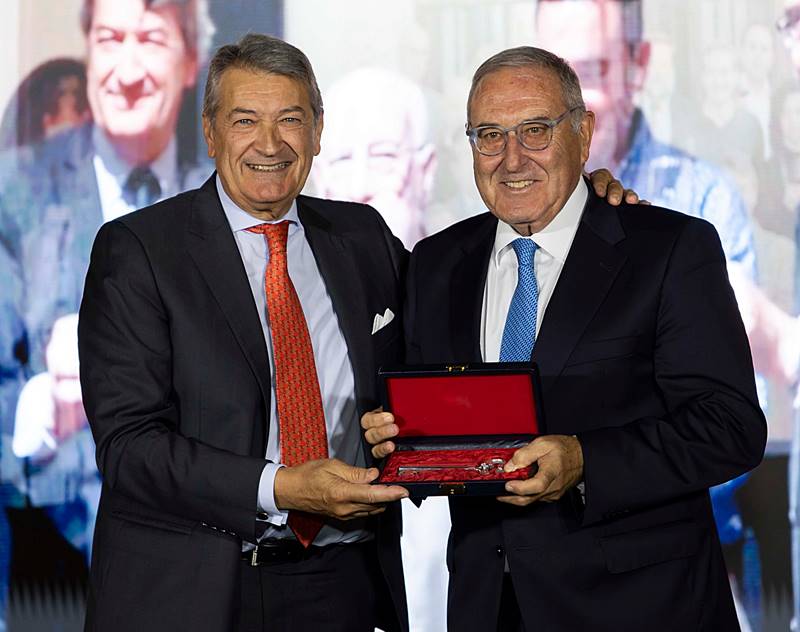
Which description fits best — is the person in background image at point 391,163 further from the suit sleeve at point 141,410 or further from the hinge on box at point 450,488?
the hinge on box at point 450,488

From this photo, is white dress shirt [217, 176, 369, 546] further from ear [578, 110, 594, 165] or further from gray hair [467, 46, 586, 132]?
ear [578, 110, 594, 165]

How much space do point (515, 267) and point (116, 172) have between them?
2.06 m

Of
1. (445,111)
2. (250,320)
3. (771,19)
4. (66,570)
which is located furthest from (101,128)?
(771,19)

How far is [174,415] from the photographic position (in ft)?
8.27

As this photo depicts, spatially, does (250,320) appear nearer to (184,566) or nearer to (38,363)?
(184,566)

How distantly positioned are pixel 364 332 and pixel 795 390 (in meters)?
1.93

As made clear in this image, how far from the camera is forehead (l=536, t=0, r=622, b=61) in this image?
3.97 m

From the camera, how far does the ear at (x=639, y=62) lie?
396 centimetres

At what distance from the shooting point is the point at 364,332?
2654mm

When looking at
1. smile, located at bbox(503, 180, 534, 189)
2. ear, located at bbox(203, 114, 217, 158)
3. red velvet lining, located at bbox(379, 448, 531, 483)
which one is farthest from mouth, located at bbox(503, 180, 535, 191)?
ear, located at bbox(203, 114, 217, 158)

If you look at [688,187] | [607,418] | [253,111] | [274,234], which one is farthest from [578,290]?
[688,187]

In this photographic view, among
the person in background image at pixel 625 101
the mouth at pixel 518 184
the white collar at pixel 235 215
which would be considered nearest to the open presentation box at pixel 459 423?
the mouth at pixel 518 184

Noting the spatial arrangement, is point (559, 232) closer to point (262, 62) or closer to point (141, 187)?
point (262, 62)

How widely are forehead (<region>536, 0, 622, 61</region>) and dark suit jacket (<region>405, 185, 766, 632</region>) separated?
1.69m
